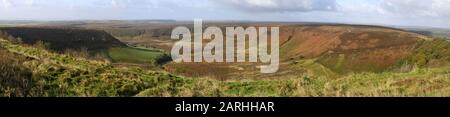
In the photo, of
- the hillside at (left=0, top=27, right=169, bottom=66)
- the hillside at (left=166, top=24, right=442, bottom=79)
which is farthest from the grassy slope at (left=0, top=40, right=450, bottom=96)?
the hillside at (left=0, top=27, right=169, bottom=66)

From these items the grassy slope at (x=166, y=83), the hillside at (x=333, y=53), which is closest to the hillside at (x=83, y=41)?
the hillside at (x=333, y=53)

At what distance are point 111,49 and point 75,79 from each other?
97650mm

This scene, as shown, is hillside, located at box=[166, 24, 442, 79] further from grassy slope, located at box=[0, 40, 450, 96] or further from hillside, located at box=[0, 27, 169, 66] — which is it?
hillside, located at box=[0, 27, 169, 66]

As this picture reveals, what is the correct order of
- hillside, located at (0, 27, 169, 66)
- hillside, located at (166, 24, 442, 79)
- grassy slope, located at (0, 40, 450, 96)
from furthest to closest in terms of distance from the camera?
hillside, located at (0, 27, 169, 66) → hillside, located at (166, 24, 442, 79) → grassy slope, located at (0, 40, 450, 96)

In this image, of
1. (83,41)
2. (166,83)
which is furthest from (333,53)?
(166,83)

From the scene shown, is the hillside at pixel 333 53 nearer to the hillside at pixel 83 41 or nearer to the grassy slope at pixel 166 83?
the grassy slope at pixel 166 83

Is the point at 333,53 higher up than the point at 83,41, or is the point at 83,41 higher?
the point at 333,53

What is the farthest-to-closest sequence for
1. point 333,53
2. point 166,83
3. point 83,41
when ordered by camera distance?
point 83,41 → point 333,53 → point 166,83

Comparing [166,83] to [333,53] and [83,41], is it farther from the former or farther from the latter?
[83,41]

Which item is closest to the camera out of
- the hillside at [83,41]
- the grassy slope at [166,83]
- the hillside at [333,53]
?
the grassy slope at [166,83]

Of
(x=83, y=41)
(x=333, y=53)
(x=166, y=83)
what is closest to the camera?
(x=166, y=83)
